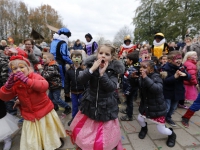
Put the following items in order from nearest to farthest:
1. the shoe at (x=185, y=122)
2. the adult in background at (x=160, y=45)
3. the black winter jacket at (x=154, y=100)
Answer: the black winter jacket at (x=154, y=100) → the shoe at (x=185, y=122) → the adult in background at (x=160, y=45)

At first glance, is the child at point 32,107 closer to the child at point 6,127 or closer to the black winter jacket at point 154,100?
Answer: the child at point 6,127

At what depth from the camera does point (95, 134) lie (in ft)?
7.13

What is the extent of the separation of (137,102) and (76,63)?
2.49m

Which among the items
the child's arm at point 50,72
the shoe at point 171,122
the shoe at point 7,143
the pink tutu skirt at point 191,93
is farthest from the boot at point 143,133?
the shoe at point 7,143

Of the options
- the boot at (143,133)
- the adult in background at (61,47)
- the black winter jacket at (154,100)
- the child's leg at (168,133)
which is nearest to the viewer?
the black winter jacket at (154,100)

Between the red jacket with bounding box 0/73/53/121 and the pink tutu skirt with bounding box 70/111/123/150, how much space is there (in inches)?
23.8

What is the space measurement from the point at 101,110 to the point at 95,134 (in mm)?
379

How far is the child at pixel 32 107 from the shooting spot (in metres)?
2.09

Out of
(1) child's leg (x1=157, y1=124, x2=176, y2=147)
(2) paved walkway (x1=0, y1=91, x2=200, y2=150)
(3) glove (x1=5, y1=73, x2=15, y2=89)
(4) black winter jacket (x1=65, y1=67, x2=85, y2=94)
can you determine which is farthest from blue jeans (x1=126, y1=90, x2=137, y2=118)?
(3) glove (x1=5, y1=73, x2=15, y2=89)

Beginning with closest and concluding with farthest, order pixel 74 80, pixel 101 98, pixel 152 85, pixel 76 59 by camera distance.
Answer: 1. pixel 101 98
2. pixel 152 85
3. pixel 76 59
4. pixel 74 80

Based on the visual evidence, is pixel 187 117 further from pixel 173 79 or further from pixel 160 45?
pixel 160 45

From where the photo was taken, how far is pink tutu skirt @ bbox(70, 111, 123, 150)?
2143 millimetres

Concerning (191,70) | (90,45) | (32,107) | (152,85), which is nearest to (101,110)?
(152,85)

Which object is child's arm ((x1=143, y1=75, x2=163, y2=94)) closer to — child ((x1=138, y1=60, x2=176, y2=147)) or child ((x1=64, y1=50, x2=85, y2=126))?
child ((x1=138, y1=60, x2=176, y2=147))
